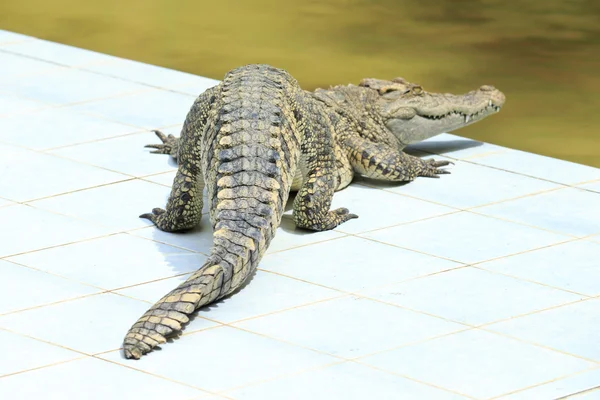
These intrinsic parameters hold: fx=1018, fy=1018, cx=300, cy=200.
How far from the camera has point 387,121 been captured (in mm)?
7930

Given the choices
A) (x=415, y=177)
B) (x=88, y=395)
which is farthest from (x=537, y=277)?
(x=88, y=395)

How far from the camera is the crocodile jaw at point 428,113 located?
7.96m

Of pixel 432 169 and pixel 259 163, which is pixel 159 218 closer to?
pixel 259 163

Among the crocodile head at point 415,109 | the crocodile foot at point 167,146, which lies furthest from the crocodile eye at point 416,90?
the crocodile foot at point 167,146

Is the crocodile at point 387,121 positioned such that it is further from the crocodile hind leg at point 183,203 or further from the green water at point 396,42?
the green water at point 396,42

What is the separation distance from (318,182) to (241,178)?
940 millimetres

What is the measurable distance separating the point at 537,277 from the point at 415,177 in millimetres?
1773

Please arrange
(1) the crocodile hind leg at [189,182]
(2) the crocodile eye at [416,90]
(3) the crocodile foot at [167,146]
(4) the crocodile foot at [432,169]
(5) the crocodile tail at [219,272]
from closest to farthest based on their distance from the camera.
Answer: (5) the crocodile tail at [219,272] → (1) the crocodile hind leg at [189,182] → (4) the crocodile foot at [432,169] → (3) the crocodile foot at [167,146] → (2) the crocodile eye at [416,90]

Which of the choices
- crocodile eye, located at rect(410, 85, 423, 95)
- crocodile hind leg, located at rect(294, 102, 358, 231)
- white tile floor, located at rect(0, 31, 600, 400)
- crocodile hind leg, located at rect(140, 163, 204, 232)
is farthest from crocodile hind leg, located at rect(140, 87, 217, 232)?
crocodile eye, located at rect(410, 85, 423, 95)

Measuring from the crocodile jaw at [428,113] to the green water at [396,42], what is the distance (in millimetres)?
1767

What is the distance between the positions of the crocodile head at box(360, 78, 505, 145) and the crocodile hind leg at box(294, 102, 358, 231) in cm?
121

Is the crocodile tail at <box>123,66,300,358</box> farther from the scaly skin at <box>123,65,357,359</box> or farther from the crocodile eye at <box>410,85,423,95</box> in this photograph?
the crocodile eye at <box>410,85,423,95</box>

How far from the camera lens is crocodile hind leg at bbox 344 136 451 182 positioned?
741 cm

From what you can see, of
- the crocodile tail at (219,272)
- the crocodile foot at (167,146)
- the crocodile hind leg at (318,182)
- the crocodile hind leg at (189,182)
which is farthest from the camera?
the crocodile foot at (167,146)
